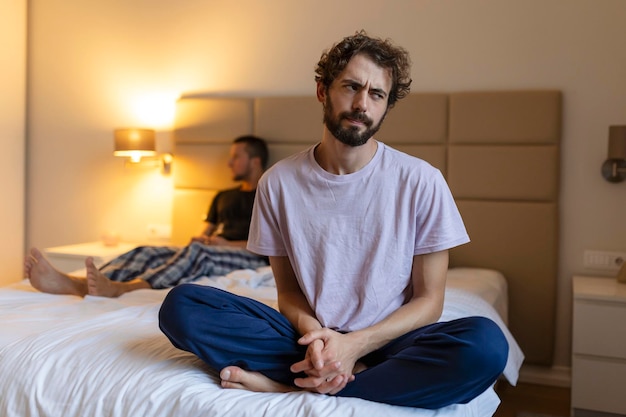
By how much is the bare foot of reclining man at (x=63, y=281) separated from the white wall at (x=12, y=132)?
6.09ft

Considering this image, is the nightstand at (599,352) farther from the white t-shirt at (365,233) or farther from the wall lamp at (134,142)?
the wall lamp at (134,142)

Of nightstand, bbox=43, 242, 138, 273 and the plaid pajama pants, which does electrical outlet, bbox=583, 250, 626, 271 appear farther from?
nightstand, bbox=43, 242, 138, 273

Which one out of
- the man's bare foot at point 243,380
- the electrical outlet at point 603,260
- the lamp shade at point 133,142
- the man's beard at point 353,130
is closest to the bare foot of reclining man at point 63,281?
the man's bare foot at point 243,380

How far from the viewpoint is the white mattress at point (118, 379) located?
1.48 meters

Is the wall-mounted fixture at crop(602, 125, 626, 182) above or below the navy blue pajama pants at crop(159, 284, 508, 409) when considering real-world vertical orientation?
above

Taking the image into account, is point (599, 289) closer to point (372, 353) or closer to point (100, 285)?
point (372, 353)

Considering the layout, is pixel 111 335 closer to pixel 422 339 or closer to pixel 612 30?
pixel 422 339

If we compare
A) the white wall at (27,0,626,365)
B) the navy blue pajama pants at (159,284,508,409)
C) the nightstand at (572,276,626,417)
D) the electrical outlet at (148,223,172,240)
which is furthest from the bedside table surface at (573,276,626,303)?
the electrical outlet at (148,223,172,240)

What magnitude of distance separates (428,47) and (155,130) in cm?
164

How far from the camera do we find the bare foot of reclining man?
2473 mm

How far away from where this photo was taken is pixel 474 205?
10.5 ft

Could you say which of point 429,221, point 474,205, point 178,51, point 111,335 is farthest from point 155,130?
point 429,221

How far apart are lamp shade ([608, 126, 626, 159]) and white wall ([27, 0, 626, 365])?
13 centimetres

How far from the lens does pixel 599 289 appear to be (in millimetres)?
2760
